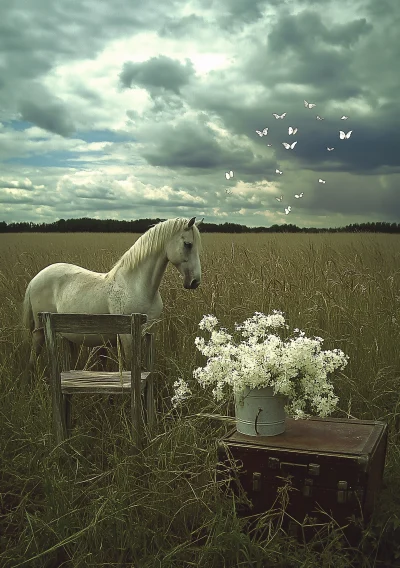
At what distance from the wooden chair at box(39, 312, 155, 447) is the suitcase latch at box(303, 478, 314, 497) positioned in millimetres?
942

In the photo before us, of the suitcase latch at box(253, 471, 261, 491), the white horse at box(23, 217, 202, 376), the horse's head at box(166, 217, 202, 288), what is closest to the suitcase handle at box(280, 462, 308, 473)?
the suitcase latch at box(253, 471, 261, 491)

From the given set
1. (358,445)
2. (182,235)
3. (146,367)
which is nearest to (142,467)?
(146,367)

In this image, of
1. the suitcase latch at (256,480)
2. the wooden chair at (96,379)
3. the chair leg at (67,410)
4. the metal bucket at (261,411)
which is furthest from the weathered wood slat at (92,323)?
the suitcase latch at (256,480)

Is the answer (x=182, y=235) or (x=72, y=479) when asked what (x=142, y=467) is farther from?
(x=182, y=235)

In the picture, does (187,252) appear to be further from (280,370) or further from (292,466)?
(292,466)

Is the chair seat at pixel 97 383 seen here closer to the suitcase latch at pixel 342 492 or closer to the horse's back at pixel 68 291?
the horse's back at pixel 68 291

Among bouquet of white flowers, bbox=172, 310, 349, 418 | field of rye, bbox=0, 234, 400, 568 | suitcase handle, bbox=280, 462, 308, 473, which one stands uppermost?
bouquet of white flowers, bbox=172, 310, 349, 418

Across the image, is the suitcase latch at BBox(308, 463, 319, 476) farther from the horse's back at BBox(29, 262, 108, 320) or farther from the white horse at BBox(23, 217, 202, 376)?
the horse's back at BBox(29, 262, 108, 320)

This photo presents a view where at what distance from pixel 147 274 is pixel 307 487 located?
7.08 ft

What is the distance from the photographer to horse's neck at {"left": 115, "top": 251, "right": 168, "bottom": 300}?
4043mm

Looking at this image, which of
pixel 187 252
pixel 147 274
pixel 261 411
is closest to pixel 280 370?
pixel 261 411

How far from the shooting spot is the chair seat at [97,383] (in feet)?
9.52

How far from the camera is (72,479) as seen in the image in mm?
2775

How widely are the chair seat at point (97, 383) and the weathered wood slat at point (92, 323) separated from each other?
249 millimetres
